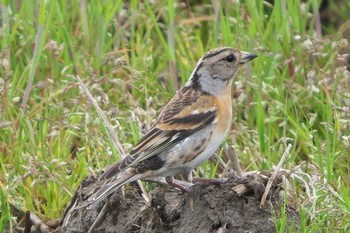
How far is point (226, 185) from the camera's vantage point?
470 centimetres

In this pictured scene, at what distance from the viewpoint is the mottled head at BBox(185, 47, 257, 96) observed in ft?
17.7

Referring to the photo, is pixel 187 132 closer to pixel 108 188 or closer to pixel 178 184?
pixel 178 184

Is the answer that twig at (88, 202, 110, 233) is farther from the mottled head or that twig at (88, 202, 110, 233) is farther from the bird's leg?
the mottled head

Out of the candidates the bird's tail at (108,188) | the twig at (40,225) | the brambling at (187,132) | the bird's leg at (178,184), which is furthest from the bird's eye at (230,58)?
the twig at (40,225)

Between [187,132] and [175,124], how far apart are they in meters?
0.07

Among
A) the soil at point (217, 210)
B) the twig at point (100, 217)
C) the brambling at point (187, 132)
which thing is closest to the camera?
the soil at point (217, 210)

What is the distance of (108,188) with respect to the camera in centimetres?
476

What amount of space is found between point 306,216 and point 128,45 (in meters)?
2.94

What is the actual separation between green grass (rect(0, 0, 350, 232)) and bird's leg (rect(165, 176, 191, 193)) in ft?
1.37

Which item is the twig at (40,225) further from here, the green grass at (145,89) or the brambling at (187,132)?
the brambling at (187,132)

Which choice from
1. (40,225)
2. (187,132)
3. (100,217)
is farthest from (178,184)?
(40,225)

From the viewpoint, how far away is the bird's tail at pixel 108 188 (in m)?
4.75

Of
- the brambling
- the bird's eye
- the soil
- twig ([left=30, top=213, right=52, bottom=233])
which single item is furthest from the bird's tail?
the bird's eye

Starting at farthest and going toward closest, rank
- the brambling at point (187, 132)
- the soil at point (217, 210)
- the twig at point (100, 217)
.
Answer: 1. the twig at point (100, 217)
2. the brambling at point (187, 132)
3. the soil at point (217, 210)
